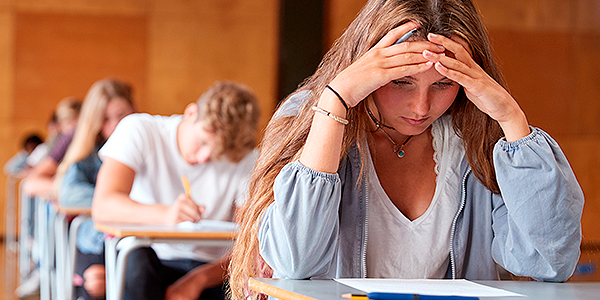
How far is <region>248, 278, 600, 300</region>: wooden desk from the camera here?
840 millimetres

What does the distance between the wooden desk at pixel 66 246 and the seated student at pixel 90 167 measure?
35mm

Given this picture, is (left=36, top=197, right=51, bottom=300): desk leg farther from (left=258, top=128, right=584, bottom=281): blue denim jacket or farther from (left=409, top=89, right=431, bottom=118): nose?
(left=409, top=89, right=431, bottom=118): nose

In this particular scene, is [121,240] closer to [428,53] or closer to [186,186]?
[186,186]

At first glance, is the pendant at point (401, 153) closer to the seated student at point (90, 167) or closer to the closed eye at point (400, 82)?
the closed eye at point (400, 82)

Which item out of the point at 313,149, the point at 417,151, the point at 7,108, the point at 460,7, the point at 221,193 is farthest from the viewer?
the point at 7,108

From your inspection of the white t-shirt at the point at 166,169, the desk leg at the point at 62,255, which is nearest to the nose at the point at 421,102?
the white t-shirt at the point at 166,169

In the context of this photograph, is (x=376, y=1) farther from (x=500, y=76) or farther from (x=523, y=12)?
(x=523, y=12)

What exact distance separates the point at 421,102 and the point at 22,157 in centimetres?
596

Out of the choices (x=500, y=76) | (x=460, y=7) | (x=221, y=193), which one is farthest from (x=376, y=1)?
(x=221, y=193)

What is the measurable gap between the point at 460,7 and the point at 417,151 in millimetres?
299

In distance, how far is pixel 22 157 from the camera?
6.32m

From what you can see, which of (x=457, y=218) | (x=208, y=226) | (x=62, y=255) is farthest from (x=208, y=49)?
(x=457, y=218)

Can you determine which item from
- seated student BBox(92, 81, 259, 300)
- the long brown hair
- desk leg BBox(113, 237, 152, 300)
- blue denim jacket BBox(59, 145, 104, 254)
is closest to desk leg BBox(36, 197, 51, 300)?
blue denim jacket BBox(59, 145, 104, 254)

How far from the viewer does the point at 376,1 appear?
46.6 inches
